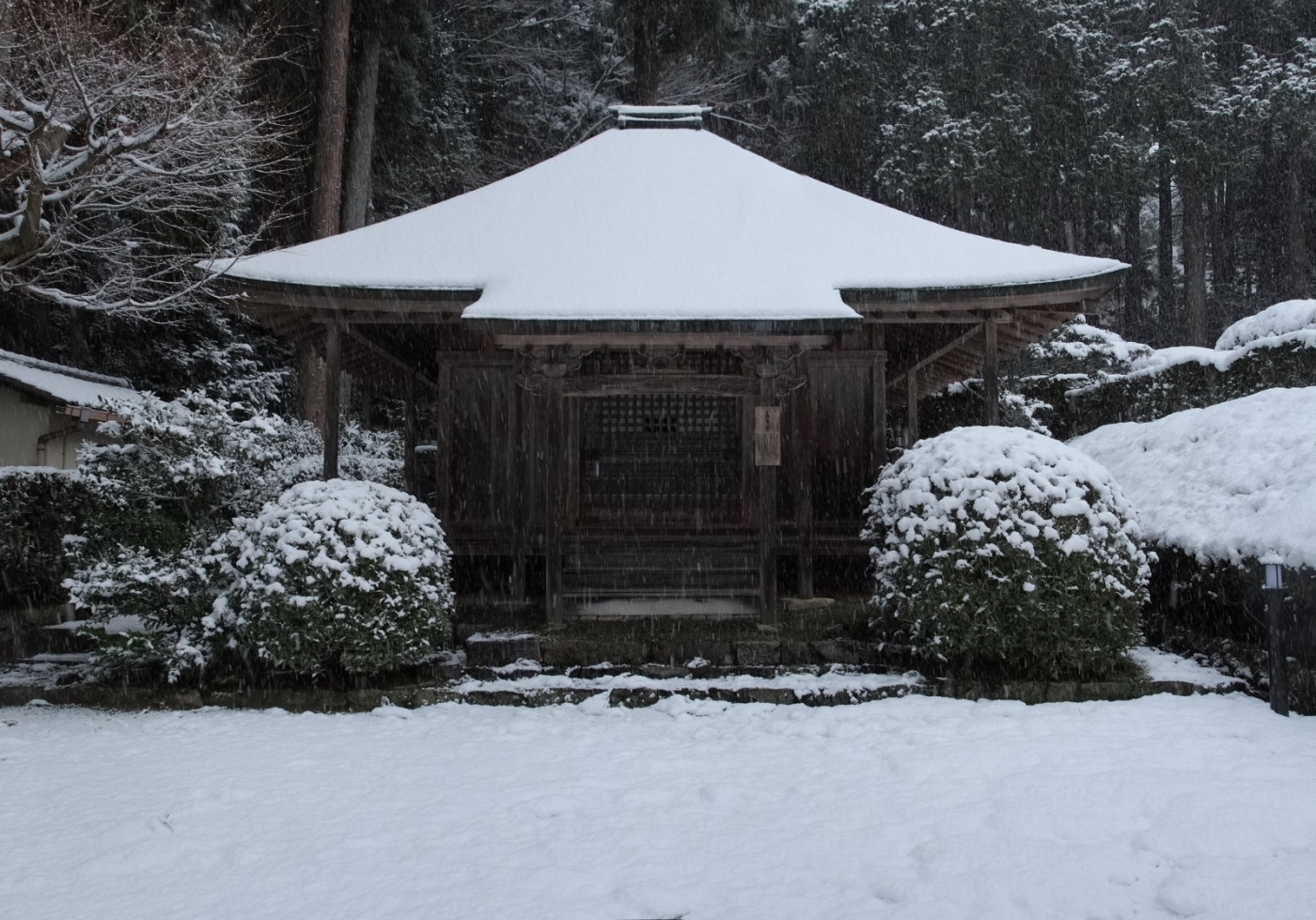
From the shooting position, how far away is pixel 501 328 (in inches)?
284

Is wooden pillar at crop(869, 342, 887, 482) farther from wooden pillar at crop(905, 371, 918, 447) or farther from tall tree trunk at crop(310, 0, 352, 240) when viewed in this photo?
tall tree trunk at crop(310, 0, 352, 240)

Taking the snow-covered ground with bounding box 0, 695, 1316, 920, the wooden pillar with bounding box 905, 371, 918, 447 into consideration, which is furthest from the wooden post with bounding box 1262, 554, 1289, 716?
the wooden pillar with bounding box 905, 371, 918, 447

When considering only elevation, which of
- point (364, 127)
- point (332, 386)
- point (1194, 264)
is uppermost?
point (364, 127)

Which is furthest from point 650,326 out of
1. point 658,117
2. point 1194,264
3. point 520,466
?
point 1194,264

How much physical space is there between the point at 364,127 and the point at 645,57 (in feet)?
19.9

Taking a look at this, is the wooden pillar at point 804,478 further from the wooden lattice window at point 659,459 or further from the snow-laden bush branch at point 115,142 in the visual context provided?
the snow-laden bush branch at point 115,142

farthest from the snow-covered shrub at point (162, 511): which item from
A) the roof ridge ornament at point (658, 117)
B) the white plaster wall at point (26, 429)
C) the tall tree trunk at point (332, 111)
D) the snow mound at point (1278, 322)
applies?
the snow mound at point (1278, 322)

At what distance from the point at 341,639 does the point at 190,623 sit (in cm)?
140

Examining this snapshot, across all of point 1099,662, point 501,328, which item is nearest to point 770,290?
point 501,328

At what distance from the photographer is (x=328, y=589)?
20.8 ft

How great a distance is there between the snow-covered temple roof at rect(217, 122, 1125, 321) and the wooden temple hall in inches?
1.2

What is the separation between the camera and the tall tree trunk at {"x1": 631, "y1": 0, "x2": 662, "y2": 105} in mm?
18547

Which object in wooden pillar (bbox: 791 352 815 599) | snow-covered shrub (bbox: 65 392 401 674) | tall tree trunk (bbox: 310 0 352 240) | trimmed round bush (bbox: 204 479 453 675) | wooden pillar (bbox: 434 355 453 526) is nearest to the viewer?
trimmed round bush (bbox: 204 479 453 675)

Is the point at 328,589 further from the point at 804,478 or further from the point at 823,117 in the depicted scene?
the point at 823,117
